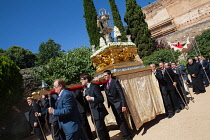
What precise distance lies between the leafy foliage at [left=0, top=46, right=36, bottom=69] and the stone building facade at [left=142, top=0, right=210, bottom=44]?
941 inches

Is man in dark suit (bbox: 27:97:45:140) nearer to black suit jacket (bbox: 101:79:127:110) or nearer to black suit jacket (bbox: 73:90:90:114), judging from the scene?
black suit jacket (bbox: 73:90:90:114)

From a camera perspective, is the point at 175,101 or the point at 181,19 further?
the point at 181,19

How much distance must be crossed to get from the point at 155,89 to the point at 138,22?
14454 mm

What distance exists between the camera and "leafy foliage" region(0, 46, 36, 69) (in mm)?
27647

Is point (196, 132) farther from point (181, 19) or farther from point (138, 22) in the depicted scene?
point (181, 19)

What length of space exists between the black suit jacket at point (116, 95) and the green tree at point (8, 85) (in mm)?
5071

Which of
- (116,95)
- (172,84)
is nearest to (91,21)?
(172,84)

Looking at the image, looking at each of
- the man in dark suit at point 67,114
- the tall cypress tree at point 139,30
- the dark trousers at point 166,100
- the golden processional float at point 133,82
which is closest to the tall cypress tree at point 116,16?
the tall cypress tree at point 139,30

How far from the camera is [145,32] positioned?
1775 cm

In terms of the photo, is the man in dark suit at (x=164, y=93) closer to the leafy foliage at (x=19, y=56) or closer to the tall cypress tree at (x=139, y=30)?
the tall cypress tree at (x=139, y=30)

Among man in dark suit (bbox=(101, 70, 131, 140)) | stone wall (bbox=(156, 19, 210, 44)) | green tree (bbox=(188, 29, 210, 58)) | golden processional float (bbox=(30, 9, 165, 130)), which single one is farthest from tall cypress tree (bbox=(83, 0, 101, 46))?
man in dark suit (bbox=(101, 70, 131, 140))

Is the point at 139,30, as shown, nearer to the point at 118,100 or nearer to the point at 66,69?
the point at 66,69

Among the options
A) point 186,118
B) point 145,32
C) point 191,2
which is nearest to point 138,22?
point 145,32

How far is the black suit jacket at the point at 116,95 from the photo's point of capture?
3.90m
